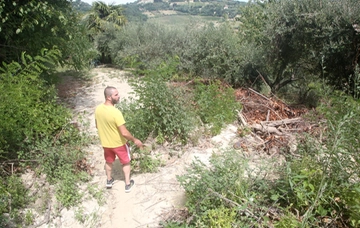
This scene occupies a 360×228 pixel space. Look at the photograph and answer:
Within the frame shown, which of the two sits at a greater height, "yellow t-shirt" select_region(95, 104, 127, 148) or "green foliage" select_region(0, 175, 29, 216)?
"yellow t-shirt" select_region(95, 104, 127, 148)

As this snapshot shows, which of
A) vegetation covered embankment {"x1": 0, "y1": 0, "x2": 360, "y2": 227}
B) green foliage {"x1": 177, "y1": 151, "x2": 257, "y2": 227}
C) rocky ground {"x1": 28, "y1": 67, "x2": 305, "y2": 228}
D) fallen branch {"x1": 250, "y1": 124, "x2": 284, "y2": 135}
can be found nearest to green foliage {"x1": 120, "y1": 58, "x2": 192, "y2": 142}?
vegetation covered embankment {"x1": 0, "y1": 0, "x2": 360, "y2": 227}

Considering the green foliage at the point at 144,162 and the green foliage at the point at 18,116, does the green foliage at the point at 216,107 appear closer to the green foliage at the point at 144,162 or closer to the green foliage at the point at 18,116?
the green foliage at the point at 144,162

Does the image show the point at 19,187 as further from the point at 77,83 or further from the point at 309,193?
the point at 77,83

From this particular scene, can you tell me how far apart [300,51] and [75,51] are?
699 centimetres

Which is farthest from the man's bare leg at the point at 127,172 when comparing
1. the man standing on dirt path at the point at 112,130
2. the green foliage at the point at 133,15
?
the green foliage at the point at 133,15

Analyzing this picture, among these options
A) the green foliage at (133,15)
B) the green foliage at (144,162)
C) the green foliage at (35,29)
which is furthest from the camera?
the green foliage at (133,15)

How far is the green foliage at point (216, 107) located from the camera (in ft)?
18.3

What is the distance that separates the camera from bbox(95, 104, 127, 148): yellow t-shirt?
347cm

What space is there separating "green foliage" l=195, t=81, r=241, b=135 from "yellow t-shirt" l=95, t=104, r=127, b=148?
2353mm

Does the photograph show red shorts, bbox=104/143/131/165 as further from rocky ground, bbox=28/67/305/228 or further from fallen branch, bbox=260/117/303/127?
fallen branch, bbox=260/117/303/127

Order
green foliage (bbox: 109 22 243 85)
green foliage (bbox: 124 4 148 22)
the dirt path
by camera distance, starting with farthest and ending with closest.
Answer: green foliage (bbox: 124 4 148 22), green foliage (bbox: 109 22 243 85), the dirt path

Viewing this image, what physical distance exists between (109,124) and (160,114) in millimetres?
1398

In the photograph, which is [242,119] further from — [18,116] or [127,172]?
[18,116]

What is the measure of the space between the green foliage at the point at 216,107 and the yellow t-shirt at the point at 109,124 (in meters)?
2.35
